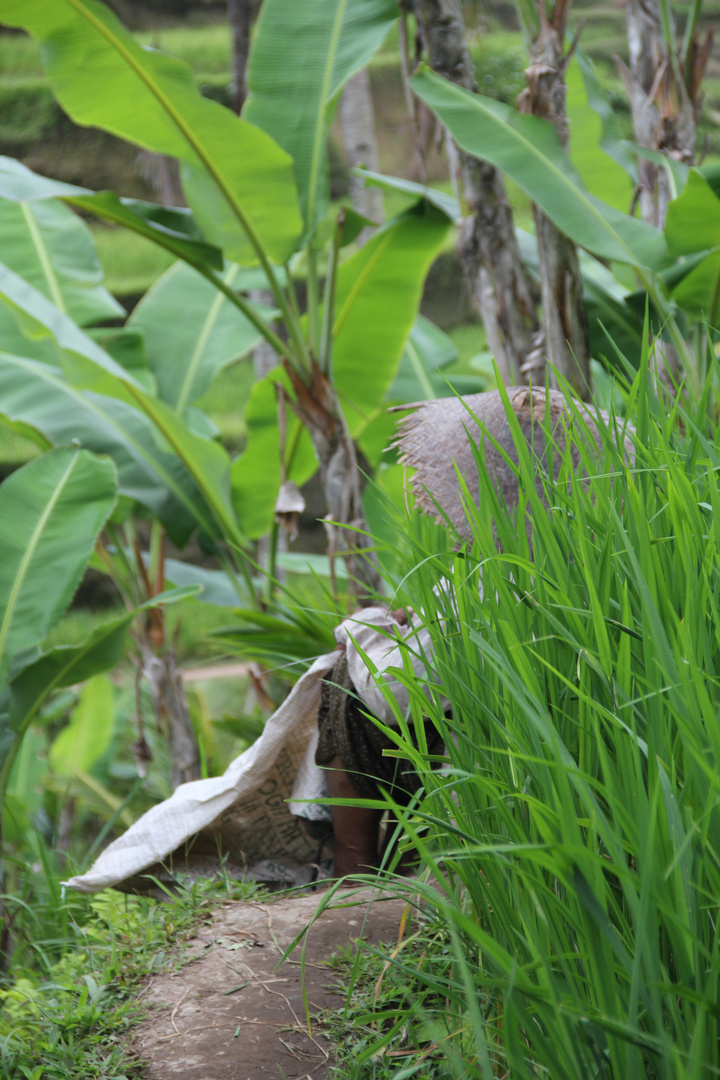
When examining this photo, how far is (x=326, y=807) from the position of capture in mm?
1738

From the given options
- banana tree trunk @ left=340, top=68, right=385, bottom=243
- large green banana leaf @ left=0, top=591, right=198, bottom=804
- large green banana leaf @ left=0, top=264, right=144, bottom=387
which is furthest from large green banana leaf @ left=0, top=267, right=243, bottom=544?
banana tree trunk @ left=340, top=68, right=385, bottom=243

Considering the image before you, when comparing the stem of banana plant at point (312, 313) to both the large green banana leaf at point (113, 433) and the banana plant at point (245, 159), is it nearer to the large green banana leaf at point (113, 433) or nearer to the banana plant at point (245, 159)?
the banana plant at point (245, 159)

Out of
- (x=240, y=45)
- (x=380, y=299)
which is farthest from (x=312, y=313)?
(x=240, y=45)

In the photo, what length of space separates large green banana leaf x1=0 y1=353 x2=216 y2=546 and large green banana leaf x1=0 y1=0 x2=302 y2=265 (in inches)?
30.9

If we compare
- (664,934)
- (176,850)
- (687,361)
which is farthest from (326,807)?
(687,361)

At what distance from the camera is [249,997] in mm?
1177

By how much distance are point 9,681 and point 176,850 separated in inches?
27.8

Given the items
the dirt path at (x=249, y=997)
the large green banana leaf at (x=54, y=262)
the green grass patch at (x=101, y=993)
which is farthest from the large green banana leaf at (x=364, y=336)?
the dirt path at (x=249, y=997)

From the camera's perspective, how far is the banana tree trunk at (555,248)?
2273mm

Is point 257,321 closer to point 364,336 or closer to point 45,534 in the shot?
point 364,336

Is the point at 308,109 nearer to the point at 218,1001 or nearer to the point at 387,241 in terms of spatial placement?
the point at 387,241

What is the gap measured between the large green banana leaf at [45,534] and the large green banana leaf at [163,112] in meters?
0.85

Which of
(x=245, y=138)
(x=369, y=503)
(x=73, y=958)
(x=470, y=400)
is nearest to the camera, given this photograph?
(x=73, y=958)

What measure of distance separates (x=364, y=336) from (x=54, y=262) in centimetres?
120
